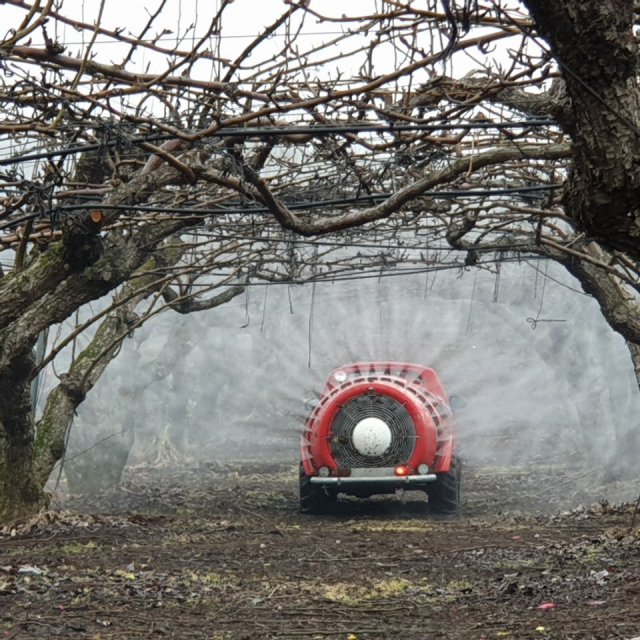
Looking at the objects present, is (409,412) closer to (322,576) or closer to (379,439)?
(379,439)

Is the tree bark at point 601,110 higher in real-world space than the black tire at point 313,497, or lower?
higher

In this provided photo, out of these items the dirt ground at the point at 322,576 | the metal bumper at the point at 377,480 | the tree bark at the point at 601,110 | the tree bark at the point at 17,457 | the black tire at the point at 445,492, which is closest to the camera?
the tree bark at the point at 601,110

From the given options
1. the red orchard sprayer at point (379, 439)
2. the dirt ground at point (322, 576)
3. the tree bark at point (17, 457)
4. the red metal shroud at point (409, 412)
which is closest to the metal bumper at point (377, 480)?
the red orchard sprayer at point (379, 439)

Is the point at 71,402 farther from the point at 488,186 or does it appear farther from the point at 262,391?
the point at 262,391

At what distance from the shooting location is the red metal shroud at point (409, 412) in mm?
10930

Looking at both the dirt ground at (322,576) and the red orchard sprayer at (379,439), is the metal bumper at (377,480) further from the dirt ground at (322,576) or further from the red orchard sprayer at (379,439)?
the dirt ground at (322,576)

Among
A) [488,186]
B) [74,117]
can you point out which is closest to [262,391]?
[488,186]

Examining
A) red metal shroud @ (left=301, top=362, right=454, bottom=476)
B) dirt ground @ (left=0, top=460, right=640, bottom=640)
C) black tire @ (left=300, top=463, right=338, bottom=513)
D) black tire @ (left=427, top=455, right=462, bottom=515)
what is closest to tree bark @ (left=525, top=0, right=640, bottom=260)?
dirt ground @ (left=0, top=460, right=640, bottom=640)

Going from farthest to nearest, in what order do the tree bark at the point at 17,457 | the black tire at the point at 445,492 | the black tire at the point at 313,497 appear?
the black tire at the point at 313,497, the black tire at the point at 445,492, the tree bark at the point at 17,457

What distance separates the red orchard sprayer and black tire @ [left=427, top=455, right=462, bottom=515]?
1 cm

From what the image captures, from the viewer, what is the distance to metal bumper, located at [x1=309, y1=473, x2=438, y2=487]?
10.8 metres

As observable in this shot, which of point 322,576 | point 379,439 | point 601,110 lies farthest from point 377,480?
point 601,110

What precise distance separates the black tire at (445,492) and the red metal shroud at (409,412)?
0.27 m

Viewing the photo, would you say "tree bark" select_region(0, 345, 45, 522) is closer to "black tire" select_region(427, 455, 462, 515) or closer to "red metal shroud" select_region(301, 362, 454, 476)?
"red metal shroud" select_region(301, 362, 454, 476)
